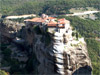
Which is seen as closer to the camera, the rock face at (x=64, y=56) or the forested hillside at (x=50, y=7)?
the rock face at (x=64, y=56)

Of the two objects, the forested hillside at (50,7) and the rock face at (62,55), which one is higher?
the forested hillside at (50,7)

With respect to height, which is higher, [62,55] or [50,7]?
[50,7]

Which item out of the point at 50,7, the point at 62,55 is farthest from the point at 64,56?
the point at 50,7

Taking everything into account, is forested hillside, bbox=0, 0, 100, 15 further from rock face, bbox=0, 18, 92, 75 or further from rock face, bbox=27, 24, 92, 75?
rock face, bbox=27, 24, 92, 75

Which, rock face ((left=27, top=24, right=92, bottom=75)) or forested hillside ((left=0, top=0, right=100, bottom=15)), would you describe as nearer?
rock face ((left=27, top=24, right=92, bottom=75))

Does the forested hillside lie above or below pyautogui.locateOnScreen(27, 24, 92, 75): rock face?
above

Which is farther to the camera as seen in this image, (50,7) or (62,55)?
(50,7)

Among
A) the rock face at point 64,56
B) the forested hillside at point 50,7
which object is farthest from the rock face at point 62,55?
the forested hillside at point 50,7

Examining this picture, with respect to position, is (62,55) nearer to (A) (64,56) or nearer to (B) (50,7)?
(A) (64,56)

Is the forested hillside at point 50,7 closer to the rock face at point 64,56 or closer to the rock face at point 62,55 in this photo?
the rock face at point 62,55

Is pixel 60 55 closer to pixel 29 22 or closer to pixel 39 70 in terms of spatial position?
pixel 39 70

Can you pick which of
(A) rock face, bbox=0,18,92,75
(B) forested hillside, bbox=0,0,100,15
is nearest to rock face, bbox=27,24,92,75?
(A) rock face, bbox=0,18,92,75
